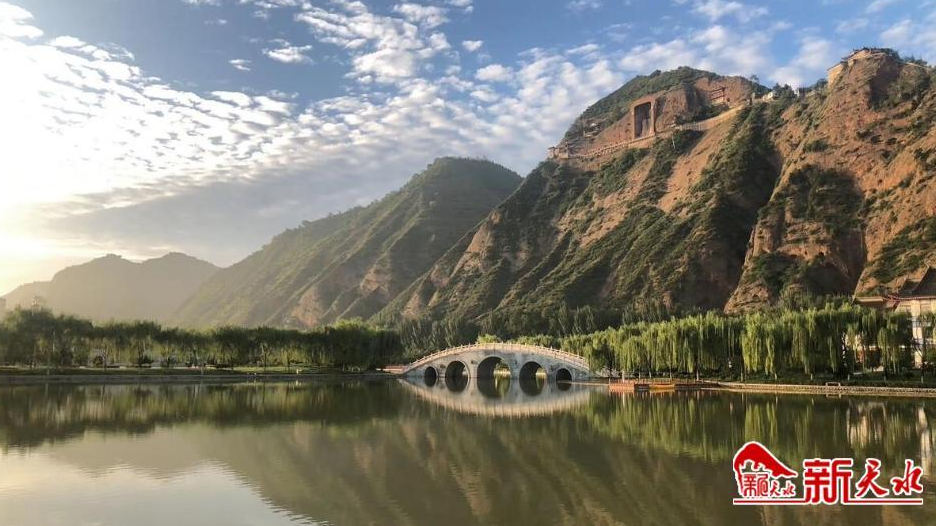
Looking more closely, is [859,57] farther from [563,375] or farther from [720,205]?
[563,375]

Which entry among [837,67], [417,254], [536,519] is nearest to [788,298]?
[837,67]

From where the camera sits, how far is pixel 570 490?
1748 cm

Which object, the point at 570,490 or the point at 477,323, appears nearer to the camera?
the point at 570,490

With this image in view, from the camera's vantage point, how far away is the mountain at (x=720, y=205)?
8419 centimetres

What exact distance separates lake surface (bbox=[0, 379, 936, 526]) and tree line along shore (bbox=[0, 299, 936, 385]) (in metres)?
6.40

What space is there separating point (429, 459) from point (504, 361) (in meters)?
56.1

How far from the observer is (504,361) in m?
78.2

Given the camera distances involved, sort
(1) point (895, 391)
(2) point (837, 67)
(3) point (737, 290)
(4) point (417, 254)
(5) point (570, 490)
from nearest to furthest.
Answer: (5) point (570, 490) < (1) point (895, 391) < (3) point (737, 290) < (2) point (837, 67) < (4) point (417, 254)

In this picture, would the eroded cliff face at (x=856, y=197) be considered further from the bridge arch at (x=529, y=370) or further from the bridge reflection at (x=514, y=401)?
the bridge reflection at (x=514, y=401)

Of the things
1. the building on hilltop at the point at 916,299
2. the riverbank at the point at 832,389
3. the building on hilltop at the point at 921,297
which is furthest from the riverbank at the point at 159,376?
the building on hilltop at the point at 921,297

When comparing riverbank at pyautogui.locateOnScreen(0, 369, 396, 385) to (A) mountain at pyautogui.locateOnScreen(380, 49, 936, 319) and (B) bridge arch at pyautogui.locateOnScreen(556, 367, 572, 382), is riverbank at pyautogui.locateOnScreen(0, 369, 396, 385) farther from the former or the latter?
(A) mountain at pyautogui.locateOnScreen(380, 49, 936, 319)

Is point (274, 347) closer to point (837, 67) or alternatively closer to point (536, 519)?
point (536, 519)

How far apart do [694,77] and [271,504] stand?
6375 inches

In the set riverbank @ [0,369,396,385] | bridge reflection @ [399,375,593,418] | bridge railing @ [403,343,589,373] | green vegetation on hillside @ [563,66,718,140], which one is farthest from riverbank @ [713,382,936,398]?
green vegetation on hillside @ [563,66,718,140]
